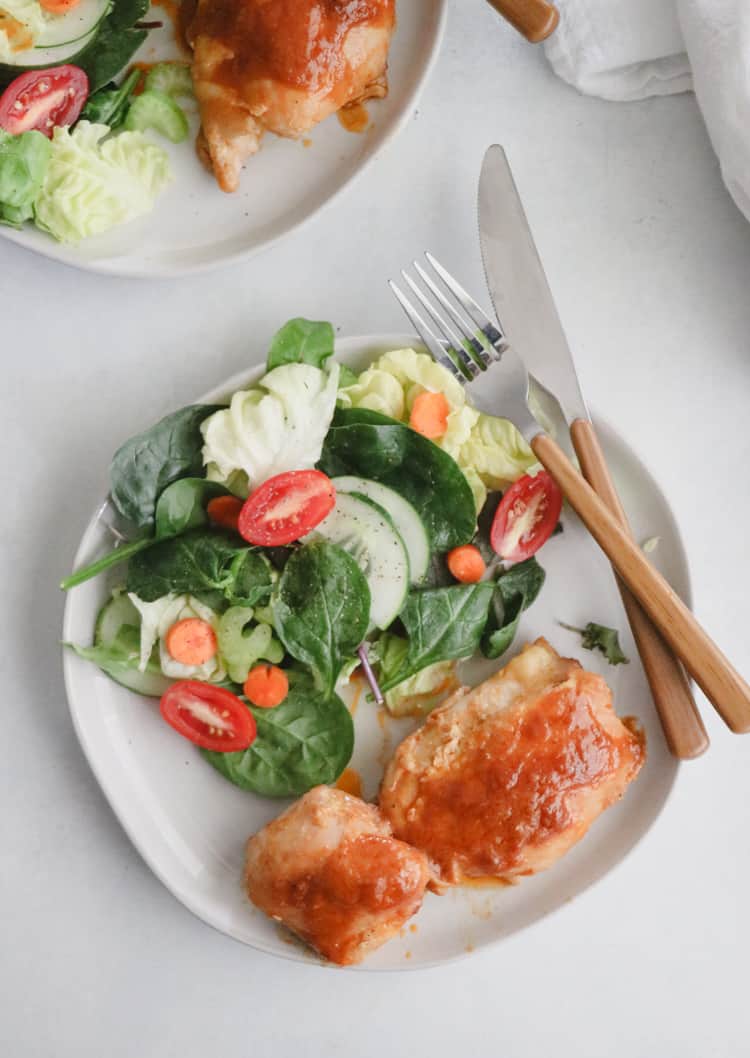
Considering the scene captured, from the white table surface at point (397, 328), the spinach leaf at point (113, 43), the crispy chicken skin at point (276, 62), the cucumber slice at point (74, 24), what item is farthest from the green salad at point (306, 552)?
the cucumber slice at point (74, 24)

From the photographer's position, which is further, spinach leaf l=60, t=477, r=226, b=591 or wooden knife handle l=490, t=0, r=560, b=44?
wooden knife handle l=490, t=0, r=560, b=44

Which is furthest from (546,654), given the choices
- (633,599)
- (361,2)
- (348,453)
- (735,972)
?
(361,2)

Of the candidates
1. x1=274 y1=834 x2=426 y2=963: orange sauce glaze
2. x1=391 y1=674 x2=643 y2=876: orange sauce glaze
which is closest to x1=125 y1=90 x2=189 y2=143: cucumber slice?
x1=391 y1=674 x2=643 y2=876: orange sauce glaze

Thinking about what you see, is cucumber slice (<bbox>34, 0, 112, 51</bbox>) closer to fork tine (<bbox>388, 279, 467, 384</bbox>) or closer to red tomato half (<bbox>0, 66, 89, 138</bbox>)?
red tomato half (<bbox>0, 66, 89, 138</bbox>)

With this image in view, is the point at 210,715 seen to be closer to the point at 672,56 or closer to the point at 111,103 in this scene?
the point at 111,103

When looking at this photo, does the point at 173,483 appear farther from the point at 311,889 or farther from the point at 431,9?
the point at 431,9

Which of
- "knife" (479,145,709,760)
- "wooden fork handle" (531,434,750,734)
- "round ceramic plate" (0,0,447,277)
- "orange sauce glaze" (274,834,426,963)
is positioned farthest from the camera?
"round ceramic plate" (0,0,447,277)

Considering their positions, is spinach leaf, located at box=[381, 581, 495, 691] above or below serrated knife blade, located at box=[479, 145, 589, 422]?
below
